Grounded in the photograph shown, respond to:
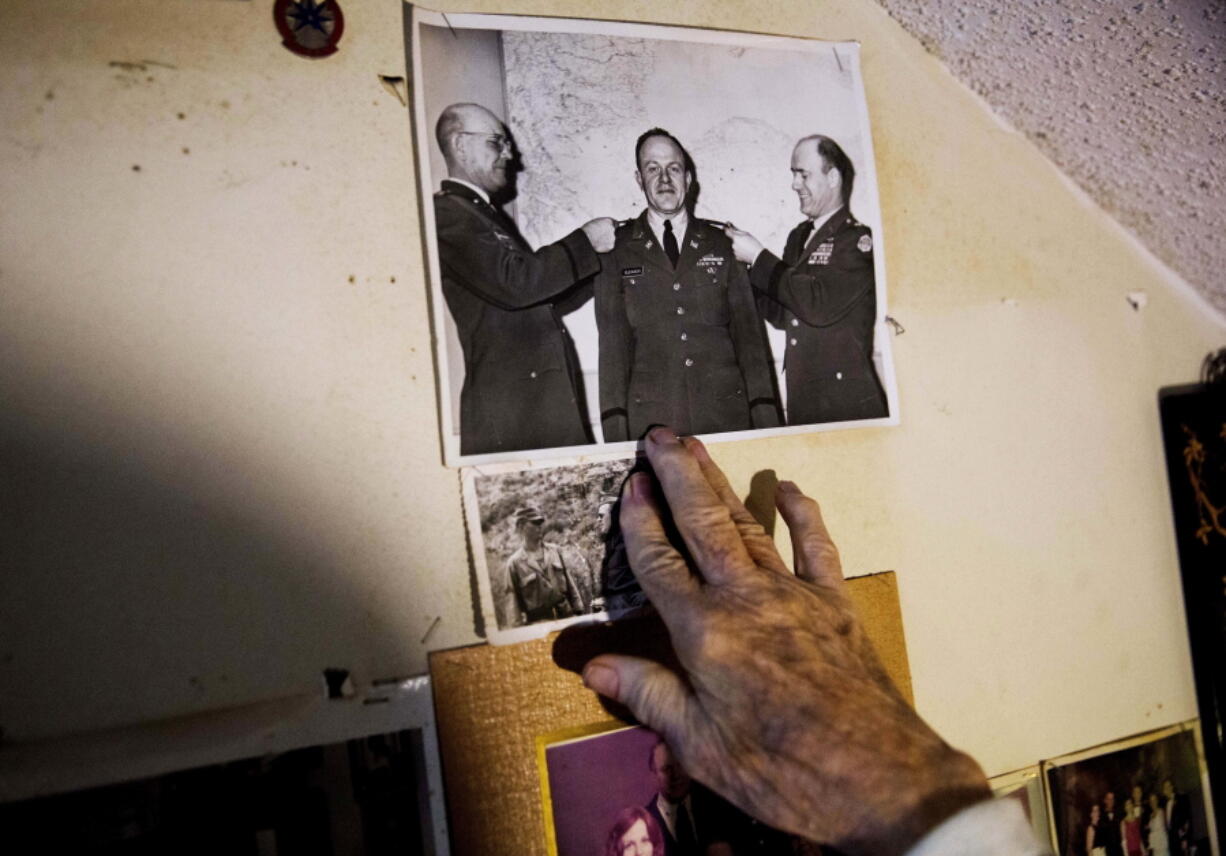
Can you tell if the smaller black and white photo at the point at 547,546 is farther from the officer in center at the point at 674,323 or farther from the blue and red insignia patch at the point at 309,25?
the blue and red insignia patch at the point at 309,25

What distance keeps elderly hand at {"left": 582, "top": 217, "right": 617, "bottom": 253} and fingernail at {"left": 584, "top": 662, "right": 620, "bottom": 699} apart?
424mm

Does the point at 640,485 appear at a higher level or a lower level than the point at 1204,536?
higher

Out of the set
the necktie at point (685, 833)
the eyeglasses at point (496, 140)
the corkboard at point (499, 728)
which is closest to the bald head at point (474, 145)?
the eyeglasses at point (496, 140)

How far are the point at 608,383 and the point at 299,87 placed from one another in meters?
0.42

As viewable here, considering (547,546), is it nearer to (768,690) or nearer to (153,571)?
(768,690)

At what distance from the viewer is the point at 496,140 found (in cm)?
71

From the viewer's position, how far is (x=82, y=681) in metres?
0.58

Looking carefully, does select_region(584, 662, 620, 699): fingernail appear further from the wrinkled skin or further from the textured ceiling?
the textured ceiling

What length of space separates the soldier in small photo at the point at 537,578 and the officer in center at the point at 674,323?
13cm

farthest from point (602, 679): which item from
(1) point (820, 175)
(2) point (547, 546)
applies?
(1) point (820, 175)

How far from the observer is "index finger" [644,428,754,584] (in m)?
0.64

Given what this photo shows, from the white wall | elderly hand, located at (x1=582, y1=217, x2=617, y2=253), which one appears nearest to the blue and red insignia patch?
the white wall

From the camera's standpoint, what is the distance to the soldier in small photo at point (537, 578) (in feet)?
2.23

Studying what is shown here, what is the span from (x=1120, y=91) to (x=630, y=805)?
3.24 feet
